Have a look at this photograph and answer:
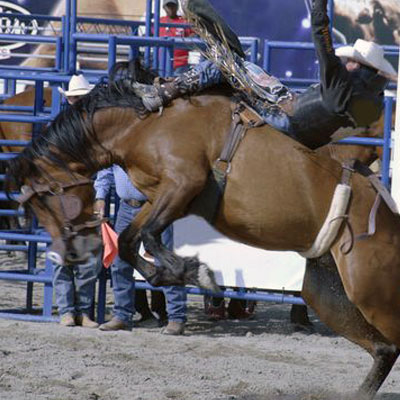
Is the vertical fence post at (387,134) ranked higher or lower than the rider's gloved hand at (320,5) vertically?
lower

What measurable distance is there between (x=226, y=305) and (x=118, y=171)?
1978 mm

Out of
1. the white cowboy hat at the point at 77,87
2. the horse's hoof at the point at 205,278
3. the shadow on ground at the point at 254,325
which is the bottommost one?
the shadow on ground at the point at 254,325

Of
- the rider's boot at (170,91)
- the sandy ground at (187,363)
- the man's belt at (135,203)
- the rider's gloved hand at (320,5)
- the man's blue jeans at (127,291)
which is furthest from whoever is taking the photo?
the man's blue jeans at (127,291)

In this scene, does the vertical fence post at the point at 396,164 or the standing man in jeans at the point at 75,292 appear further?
the standing man in jeans at the point at 75,292

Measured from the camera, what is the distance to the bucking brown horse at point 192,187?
5.53m

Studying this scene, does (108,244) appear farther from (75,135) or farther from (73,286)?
(75,135)

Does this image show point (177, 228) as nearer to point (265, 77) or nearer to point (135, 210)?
point (135, 210)

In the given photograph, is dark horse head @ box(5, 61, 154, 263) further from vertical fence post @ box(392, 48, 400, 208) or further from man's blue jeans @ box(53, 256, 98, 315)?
vertical fence post @ box(392, 48, 400, 208)

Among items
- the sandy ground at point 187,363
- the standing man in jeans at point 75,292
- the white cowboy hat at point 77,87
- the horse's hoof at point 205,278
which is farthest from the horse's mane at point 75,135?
the standing man in jeans at point 75,292

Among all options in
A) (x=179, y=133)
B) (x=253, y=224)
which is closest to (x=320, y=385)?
(x=253, y=224)

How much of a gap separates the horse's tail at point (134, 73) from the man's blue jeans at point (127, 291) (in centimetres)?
206

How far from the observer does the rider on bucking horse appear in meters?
5.43

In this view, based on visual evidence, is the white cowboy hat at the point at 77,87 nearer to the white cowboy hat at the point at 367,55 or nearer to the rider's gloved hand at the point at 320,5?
the white cowboy hat at the point at 367,55

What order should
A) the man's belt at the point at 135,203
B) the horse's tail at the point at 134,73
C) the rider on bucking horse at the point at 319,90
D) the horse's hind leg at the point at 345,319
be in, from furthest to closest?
the man's belt at the point at 135,203 < the horse's hind leg at the point at 345,319 < the horse's tail at the point at 134,73 < the rider on bucking horse at the point at 319,90
